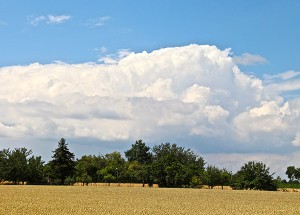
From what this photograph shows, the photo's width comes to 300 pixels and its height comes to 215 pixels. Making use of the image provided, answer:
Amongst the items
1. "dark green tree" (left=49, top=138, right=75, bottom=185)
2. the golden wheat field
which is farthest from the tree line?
the golden wheat field

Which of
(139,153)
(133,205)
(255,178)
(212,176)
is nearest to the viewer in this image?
(133,205)

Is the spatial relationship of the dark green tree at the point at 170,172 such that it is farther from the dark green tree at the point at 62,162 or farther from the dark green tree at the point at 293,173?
the dark green tree at the point at 293,173

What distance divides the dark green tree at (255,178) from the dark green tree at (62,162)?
39.2 meters

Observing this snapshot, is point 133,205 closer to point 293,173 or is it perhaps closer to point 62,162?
point 62,162

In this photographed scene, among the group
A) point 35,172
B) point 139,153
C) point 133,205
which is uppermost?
point 139,153

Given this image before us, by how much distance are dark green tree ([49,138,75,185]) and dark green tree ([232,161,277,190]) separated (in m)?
39.2

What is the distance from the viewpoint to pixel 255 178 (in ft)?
338

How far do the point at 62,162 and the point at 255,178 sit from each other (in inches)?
1731

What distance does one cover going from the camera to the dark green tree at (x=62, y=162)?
11169 centimetres

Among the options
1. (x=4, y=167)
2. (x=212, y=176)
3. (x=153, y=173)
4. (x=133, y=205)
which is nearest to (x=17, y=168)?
(x=4, y=167)

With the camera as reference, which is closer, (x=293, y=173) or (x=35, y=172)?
(x=35, y=172)

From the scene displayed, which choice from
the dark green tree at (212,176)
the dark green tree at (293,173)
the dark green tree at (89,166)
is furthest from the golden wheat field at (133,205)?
the dark green tree at (293,173)

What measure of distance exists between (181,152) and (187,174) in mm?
55734

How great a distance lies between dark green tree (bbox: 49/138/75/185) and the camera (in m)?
112
